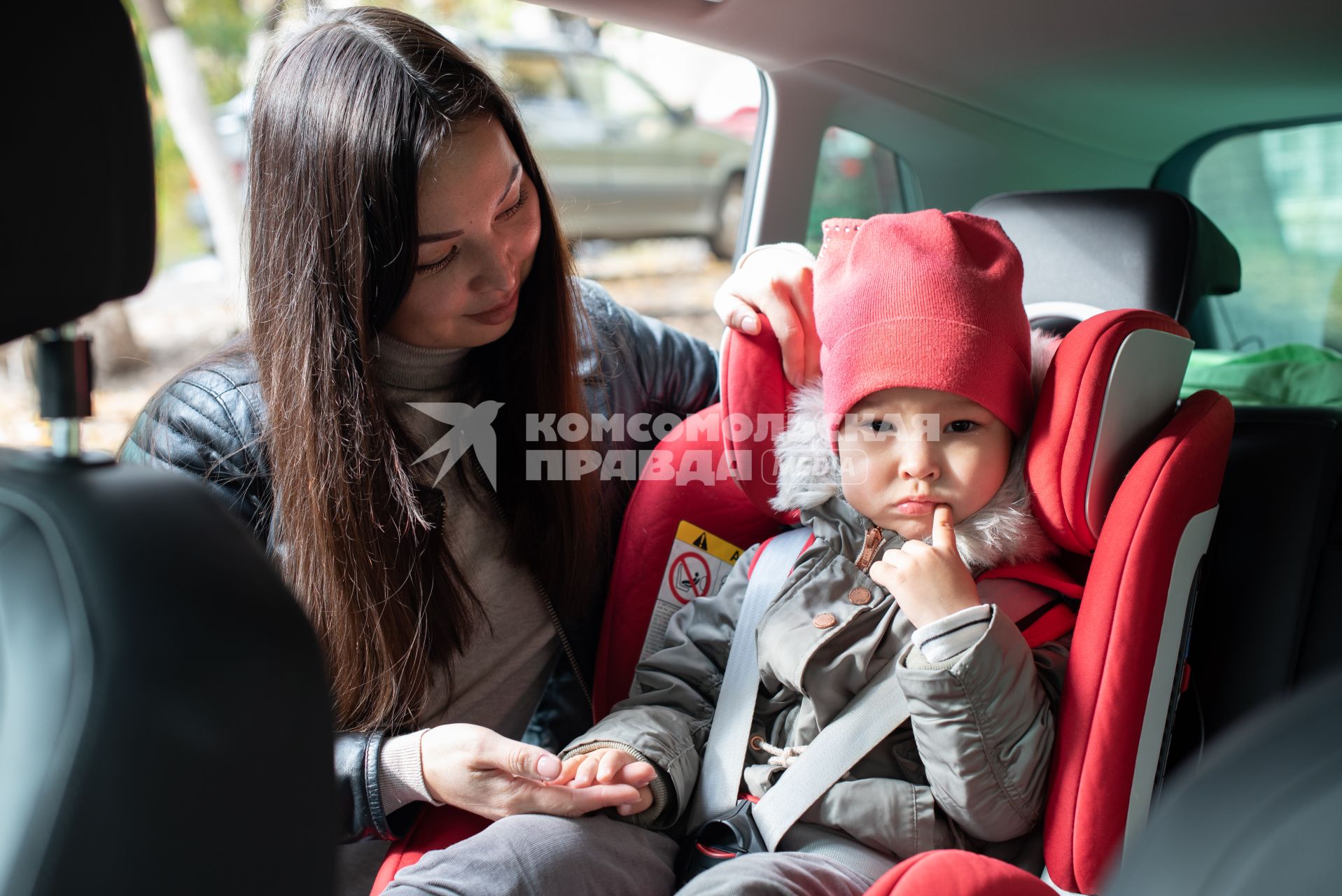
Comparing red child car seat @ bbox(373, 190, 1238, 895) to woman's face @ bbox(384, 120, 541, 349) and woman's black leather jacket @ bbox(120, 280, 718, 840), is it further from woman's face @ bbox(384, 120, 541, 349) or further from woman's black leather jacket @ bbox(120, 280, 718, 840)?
woman's face @ bbox(384, 120, 541, 349)

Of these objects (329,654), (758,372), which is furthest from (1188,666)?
(329,654)

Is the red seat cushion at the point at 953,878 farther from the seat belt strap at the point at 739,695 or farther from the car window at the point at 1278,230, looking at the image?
the car window at the point at 1278,230

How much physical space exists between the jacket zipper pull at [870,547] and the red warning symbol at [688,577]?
0.31 metres

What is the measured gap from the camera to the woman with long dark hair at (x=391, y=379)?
1345 mm

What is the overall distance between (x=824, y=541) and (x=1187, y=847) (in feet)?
2.92

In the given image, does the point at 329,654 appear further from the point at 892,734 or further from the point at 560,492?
the point at 892,734

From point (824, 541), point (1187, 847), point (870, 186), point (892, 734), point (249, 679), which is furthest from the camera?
point (870, 186)

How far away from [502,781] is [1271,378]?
1.66m

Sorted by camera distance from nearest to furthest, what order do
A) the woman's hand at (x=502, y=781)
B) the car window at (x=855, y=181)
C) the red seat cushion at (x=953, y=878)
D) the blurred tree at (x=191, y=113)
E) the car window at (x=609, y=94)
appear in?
the red seat cushion at (x=953, y=878) < the woman's hand at (x=502, y=781) < the car window at (x=855, y=181) < the blurred tree at (x=191, y=113) < the car window at (x=609, y=94)

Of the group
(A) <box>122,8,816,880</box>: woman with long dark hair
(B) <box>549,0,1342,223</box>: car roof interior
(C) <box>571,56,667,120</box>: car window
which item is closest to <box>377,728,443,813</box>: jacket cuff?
(A) <box>122,8,816,880</box>: woman with long dark hair

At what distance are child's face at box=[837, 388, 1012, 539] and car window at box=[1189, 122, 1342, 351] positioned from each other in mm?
1629

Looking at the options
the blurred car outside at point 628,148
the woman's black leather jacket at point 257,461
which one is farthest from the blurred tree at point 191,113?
the woman's black leather jacket at point 257,461

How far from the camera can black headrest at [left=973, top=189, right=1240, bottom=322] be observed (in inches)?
70.1

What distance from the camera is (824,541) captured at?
5.08 ft
